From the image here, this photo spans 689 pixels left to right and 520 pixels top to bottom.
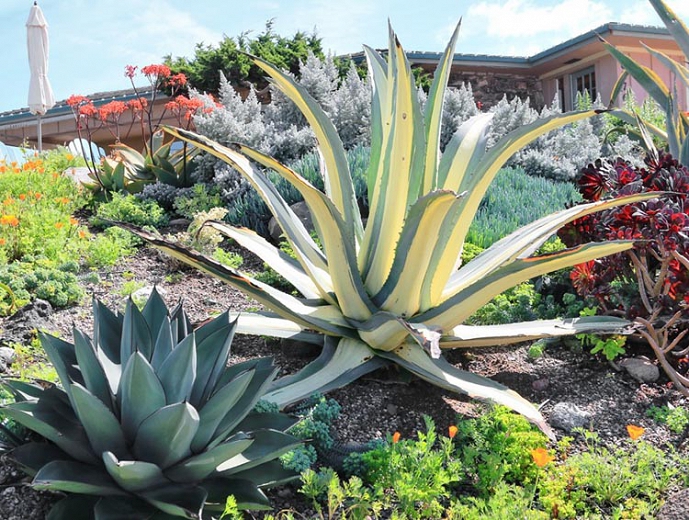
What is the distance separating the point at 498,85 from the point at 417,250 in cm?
1313

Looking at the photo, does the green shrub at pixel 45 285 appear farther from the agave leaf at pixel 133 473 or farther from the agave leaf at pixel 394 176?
the agave leaf at pixel 133 473

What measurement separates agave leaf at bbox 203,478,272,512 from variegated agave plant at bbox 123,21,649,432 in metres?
0.54

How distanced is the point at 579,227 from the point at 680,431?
1150 millimetres

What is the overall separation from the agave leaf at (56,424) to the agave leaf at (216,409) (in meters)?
0.29

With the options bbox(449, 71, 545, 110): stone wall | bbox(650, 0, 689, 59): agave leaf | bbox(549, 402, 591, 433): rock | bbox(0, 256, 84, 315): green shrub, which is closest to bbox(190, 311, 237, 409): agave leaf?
bbox(549, 402, 591, 433): rock

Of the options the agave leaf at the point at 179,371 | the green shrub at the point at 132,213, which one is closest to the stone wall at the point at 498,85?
the green shrub at the point at 132,213

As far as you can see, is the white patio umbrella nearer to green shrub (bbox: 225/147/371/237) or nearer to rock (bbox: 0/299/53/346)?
green shrub (bbox: 225/147/371/237)

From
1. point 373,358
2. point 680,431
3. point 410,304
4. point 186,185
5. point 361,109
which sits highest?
point 361,109

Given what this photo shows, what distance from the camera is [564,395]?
2990mm

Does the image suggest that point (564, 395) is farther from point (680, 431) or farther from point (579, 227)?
point (579, 227)

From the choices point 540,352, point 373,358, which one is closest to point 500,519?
point 373,358

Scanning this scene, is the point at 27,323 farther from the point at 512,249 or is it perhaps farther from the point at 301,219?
the point at 512,249

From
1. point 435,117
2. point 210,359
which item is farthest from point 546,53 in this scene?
point 210,359

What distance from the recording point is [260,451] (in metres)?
2.03
